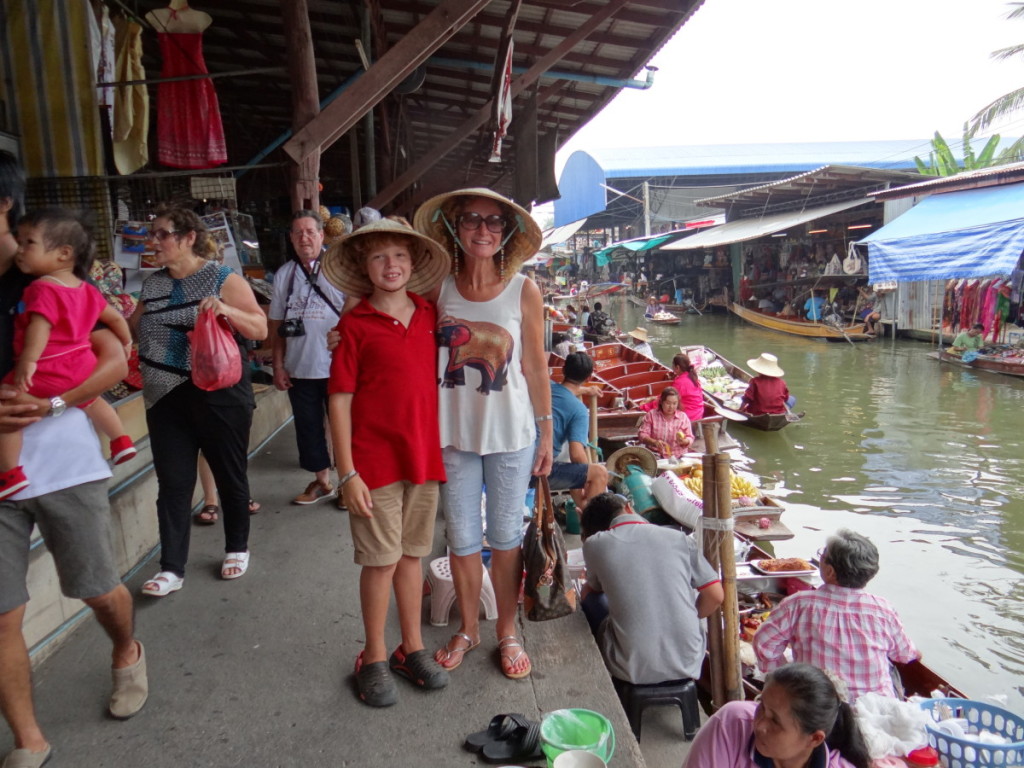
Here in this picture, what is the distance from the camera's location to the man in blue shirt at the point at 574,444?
185 inches

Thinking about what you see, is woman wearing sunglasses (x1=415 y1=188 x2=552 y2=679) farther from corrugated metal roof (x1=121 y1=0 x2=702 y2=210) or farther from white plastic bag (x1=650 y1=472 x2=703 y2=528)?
white plastic bag (x1=650 y1=472 x2=703 y2=528)

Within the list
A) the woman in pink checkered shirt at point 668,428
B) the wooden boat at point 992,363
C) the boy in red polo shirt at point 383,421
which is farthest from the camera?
the wooden boat at point 992,363

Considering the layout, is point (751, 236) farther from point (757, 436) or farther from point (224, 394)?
point (224, 394)

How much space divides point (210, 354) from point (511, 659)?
5.37ft

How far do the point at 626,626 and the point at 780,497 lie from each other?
598 centimetres

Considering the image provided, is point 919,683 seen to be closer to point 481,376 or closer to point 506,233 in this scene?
point 481,376

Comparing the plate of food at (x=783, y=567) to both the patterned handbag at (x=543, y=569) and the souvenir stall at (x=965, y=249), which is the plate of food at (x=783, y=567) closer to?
the patterned handbag at (x=543, y=569)

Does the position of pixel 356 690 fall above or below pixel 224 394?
below

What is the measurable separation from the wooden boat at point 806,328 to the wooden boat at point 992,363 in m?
4.07

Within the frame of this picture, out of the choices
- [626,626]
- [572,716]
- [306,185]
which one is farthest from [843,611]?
[306,185]

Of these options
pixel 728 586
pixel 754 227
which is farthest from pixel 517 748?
pixel 754 227

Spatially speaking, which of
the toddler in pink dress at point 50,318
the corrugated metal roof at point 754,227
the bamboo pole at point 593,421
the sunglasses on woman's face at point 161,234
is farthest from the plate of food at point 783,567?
the corrugated metal roof at point 754,227

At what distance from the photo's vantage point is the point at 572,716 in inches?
92.0

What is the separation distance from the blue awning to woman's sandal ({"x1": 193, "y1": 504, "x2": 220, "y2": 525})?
14.0 metres
